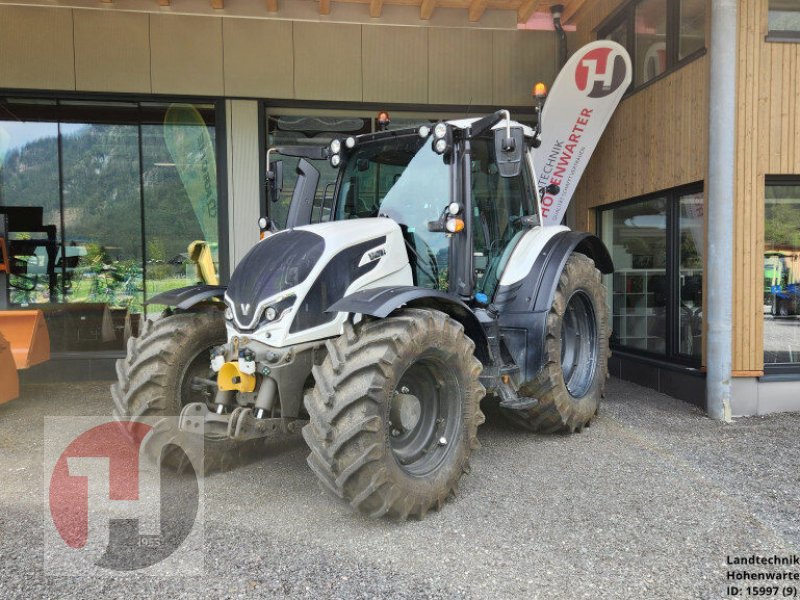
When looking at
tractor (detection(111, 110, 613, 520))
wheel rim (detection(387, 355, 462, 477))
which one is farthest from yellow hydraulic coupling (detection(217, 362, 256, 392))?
wheel rim (detection(387, 355, 462, 477))

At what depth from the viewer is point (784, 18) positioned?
591cm

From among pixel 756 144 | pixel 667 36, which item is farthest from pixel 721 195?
pixel 667 36

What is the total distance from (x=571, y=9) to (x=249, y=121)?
4.51m

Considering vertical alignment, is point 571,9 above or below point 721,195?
above

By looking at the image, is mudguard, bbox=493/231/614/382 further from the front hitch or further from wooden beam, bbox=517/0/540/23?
wooden beam, bbox=517/0/540/23

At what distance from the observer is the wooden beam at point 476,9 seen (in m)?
8.06

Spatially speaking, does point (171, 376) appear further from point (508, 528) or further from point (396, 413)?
point (508, 528)

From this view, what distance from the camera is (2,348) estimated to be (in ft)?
19.4

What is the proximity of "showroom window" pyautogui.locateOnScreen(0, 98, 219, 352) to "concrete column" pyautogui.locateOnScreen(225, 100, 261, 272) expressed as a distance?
1.06ft

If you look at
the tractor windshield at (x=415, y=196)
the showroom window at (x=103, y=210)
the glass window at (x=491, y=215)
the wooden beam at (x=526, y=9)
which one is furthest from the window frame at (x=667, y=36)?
the showroom window at (x=103, y=210)

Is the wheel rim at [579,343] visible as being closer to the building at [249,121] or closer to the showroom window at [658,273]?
the building at [249,121]

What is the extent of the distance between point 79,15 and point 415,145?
5.65 meters

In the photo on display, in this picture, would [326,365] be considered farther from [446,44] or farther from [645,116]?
[446,44]

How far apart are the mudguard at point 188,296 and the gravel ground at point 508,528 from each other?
3.90ft
